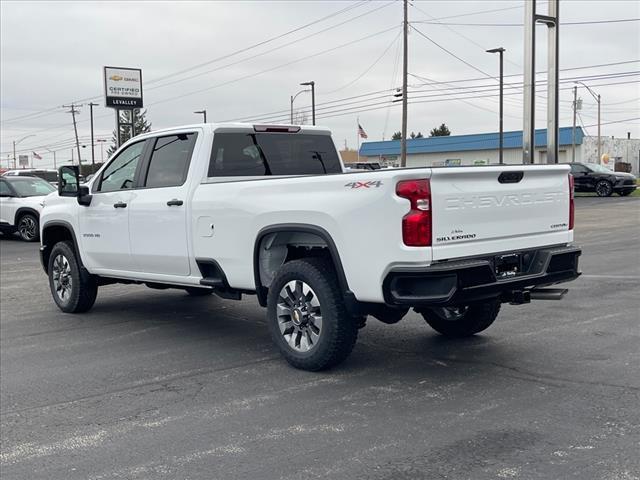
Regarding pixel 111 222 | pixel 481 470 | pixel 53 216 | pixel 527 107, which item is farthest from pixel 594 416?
pixel 527 107

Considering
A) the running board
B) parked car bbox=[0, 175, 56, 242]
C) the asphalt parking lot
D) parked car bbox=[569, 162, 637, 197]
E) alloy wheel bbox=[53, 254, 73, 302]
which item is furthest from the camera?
parked car bbox=[569, 162, 637, 197]

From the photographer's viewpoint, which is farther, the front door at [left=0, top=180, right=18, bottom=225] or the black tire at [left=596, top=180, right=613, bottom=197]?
the black tire at [left=596, top=180, right=613, bottom=197]

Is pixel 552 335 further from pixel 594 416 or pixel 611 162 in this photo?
pixel 611 162

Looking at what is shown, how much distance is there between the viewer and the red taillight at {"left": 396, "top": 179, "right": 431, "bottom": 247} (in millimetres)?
5086

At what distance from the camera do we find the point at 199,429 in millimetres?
4750

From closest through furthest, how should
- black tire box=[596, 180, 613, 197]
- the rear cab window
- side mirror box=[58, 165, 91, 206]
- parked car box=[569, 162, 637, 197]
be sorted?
the rear cab window, side mirror box=[58, 165, 91, 206], parked car box=[569, 162, 637, 197], black tire box=[596, 180, 613, 197]

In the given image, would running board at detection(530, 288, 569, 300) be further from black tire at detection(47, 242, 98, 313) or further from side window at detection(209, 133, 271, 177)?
black tire at detection(47, 242, 98, 313)

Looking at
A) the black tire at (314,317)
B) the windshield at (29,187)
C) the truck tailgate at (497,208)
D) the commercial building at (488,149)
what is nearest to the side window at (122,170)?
the black tire at (314,317)

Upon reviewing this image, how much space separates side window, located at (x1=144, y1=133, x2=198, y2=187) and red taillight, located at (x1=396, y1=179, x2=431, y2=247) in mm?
2789

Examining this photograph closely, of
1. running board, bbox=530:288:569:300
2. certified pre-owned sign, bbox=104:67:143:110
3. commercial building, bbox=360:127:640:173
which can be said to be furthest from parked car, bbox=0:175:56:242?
commercial building, bbox=360:127:640:173

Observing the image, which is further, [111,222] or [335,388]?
[111,222]

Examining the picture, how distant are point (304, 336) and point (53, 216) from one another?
14.9 feet

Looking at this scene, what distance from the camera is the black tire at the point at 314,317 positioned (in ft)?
18.6

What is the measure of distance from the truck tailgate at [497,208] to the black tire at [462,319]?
41.7 inches
